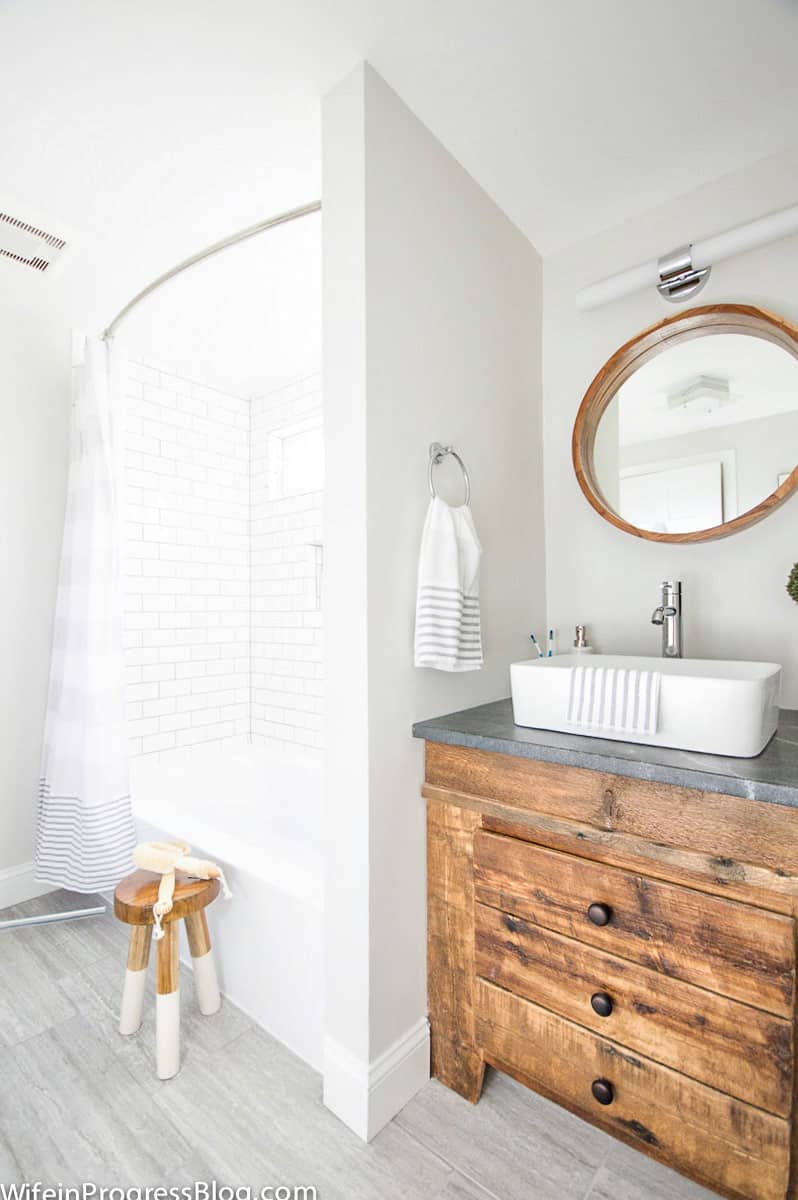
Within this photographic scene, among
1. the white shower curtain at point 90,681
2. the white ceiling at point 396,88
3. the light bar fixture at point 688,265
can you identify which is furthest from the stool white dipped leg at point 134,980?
the light bar fixture at point 688,265

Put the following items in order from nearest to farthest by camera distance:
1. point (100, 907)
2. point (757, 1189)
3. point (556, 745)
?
1. point (757, 1189)
2. point (556, 745)
3. point (100, 907)

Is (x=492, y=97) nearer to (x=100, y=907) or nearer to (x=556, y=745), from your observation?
(x=556, y=745)

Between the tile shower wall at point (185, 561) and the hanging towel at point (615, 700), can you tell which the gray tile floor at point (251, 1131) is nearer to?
the hanging towel at point (615, 700)

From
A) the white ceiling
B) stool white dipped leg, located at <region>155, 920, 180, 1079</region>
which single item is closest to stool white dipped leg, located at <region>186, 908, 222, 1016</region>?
stool white dipped leg, located at <region>155, 920, 180, 1079</region>

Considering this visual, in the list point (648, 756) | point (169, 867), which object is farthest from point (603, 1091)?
point (169, 867)

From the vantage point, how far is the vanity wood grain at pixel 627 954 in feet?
3.33

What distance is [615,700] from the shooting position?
47.6 inches

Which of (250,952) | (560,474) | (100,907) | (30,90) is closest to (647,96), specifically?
(560,474)

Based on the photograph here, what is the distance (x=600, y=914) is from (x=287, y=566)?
2355 millimetres

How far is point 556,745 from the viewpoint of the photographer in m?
1.23

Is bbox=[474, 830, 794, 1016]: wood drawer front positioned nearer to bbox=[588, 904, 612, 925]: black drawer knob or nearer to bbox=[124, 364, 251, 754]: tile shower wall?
bbox=[588, 904, 612, 925]: black drawer knob

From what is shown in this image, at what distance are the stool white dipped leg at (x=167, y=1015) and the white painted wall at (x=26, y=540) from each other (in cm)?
129

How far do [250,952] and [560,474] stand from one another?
1.81 meters

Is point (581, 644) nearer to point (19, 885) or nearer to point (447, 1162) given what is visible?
point (447, 1162)
